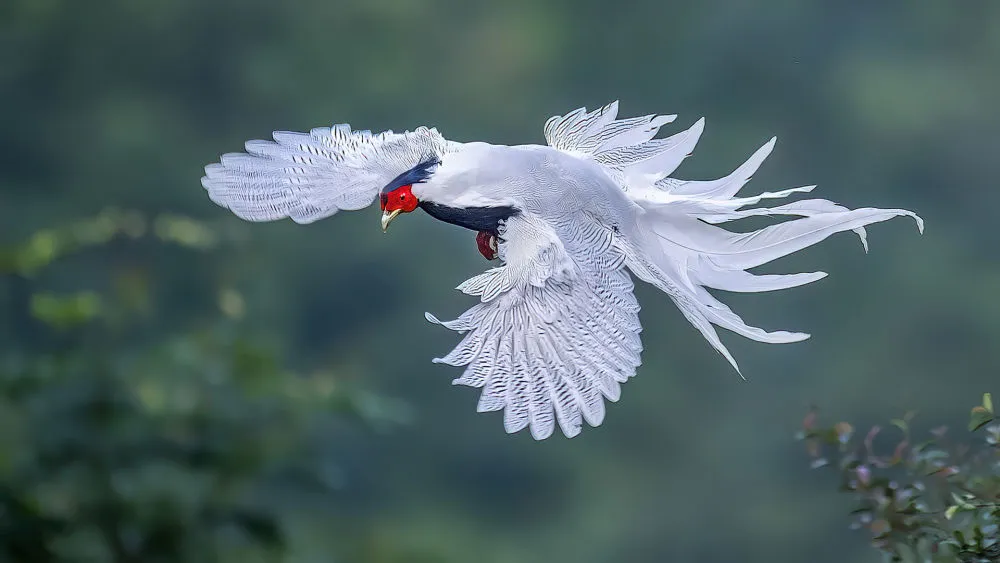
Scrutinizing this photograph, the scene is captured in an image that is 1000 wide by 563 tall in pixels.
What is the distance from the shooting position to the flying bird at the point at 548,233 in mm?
851

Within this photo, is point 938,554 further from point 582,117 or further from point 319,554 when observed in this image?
point 319,554

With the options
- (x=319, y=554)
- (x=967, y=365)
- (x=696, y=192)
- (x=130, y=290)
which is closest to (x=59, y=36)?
(x=130, y=290)

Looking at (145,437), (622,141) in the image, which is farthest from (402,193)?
(145,437)

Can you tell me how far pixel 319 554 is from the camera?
216 cm

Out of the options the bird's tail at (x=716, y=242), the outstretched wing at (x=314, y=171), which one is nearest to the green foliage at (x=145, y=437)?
the outstretched wing at (x=314, y=171)

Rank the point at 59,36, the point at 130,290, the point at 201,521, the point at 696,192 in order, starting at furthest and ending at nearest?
the point at 59,36 < the point at 130,290 < the point at 201,521 < the point at 696,192

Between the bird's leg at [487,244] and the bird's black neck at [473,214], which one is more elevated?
the bird's leg at [487,244]

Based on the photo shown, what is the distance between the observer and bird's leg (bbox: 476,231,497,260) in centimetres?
93

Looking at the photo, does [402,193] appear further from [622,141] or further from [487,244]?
[622,141]

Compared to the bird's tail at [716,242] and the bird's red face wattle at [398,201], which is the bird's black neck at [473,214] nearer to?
the bird's red face wattle at [398,201]

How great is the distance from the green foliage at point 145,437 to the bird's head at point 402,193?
2.49ft

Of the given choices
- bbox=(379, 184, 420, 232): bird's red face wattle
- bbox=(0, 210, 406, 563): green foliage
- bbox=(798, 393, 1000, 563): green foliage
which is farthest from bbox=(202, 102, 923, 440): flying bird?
bbox=(0, 210, 406, 563): green foliage

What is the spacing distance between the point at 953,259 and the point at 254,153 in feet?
5.70

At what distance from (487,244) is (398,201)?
112 millimetres
